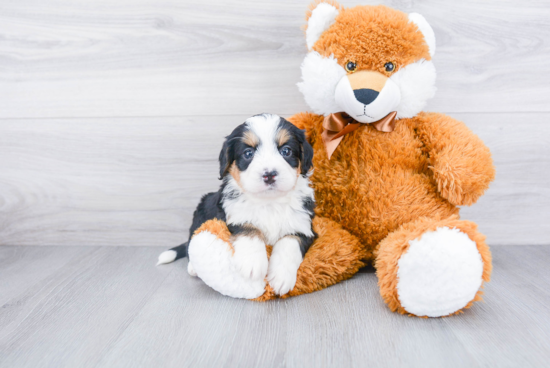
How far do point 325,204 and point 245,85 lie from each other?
0.65 meters

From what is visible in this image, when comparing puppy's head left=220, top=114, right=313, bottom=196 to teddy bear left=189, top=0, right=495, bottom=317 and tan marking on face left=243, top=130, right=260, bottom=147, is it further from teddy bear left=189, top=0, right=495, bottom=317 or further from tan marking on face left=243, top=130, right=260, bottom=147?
teddy bear left=189, top=0, right=495, bottom=317

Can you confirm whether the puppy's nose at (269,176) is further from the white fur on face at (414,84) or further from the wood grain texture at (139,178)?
the wood grain texture at (139,178)

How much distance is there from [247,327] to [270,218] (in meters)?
0.37

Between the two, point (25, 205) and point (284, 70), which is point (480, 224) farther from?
point (25, 205)

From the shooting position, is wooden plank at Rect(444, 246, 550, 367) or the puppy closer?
wooden plank at Rect(444, 246, 550, 367)

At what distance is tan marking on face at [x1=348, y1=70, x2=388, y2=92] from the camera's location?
134 cm

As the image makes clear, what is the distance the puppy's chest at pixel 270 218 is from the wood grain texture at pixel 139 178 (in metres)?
0.54

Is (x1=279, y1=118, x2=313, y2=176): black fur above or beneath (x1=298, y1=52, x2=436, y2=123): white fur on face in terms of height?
beneath

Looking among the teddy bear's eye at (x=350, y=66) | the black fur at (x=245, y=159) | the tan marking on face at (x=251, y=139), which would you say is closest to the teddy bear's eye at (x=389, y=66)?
the teddy bear's eye at (x=350, y=66)

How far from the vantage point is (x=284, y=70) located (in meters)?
1.80

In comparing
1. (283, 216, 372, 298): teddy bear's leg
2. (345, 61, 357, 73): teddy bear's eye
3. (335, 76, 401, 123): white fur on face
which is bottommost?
(283, 216, 372, 298): teddy bear's leg

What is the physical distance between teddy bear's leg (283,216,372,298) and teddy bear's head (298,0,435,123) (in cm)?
41

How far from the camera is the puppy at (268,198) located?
4.09 feet

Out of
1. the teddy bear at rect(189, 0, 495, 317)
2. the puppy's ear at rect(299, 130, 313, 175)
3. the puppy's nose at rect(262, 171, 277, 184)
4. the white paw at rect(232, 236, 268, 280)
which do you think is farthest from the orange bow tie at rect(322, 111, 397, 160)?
the white paw at rect(232, 236, 268, 280)
